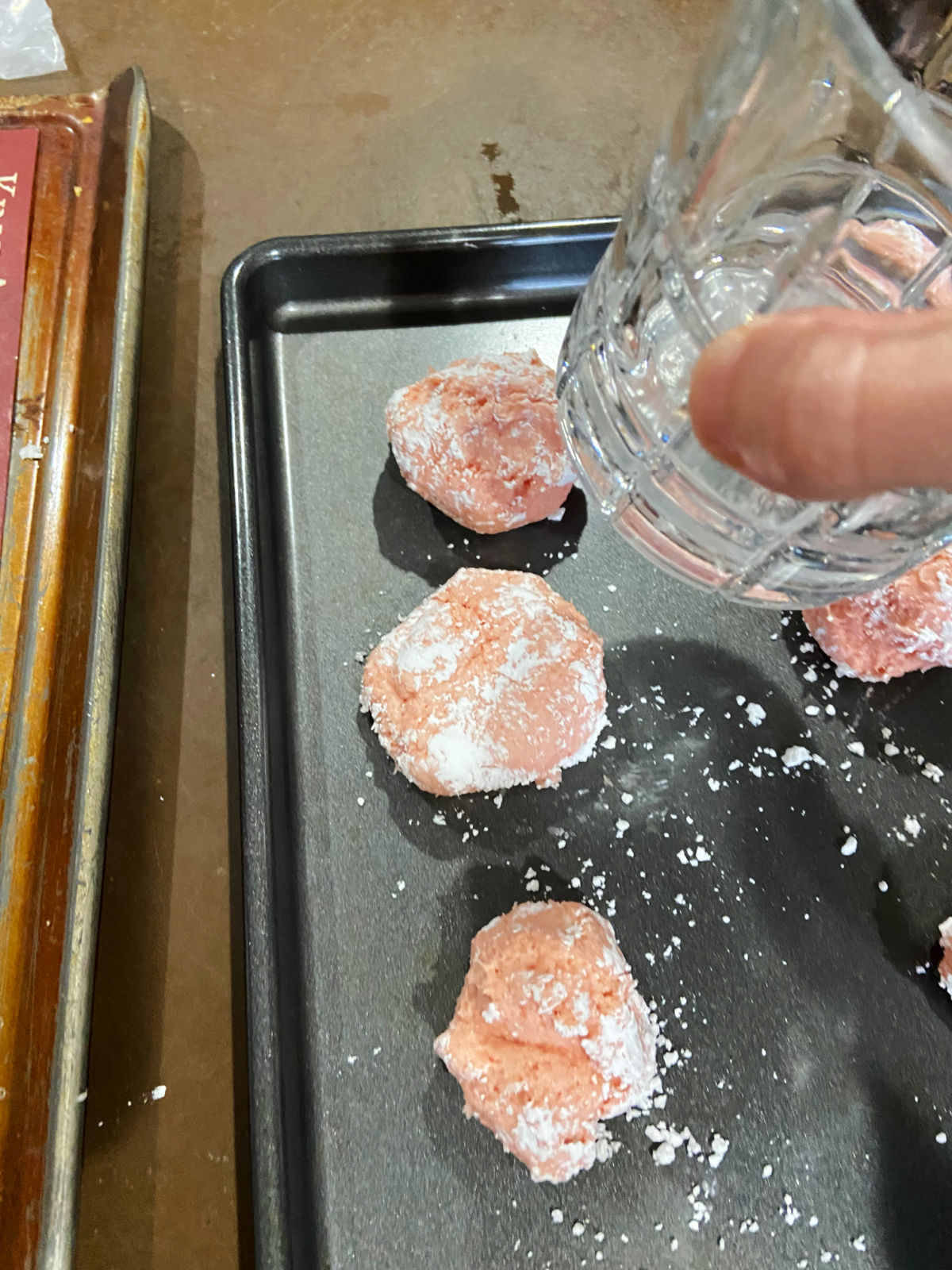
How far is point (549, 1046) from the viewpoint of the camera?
654mm

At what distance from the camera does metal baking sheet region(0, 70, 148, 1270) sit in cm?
62

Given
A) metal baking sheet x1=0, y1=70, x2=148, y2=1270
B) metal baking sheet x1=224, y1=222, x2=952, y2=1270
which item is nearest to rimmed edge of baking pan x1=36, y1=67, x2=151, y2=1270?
metal baking sheet x1=0, y1=70, x2=148, y2=1270

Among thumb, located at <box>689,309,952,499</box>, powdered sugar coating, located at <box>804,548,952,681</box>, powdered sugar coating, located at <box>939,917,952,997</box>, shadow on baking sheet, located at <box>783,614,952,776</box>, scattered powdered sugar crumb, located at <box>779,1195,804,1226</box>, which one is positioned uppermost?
thumb, located at <box>689,309,952,499</box>

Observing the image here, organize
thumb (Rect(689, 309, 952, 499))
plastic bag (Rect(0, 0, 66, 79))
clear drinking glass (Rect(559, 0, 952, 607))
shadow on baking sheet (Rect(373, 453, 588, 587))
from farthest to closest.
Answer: plastic bag (Rect(0, 0, 66, 79)) < shadow on baking sheet (Rect(373, 453, 588, 587)) < clear drinking glass (Rect(559, 0, 952, 607)) < thumb (Rect(689, 309, 952, 499))

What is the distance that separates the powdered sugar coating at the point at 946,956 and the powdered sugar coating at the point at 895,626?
227 millimetres

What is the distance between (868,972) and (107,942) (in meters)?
0.68

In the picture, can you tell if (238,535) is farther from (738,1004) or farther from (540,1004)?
(738,1004)

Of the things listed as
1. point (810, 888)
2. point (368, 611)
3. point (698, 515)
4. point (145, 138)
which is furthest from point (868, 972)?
point (145, 138)

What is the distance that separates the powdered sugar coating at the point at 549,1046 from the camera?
0.63 m

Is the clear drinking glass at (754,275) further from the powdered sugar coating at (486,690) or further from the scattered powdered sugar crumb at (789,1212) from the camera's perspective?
the scattered powdered sugar crumb at (789,1212)

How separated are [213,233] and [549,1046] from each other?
101 centimetres

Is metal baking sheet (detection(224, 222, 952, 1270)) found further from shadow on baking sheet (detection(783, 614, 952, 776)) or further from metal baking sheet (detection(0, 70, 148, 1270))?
metal baking sheet (detection(0, 70, 148, 1270))

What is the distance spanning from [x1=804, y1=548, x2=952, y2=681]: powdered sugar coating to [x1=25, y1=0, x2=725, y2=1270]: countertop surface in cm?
59

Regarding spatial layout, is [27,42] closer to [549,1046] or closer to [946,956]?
[549,1046]
